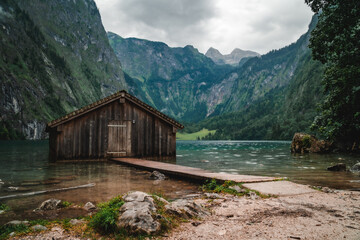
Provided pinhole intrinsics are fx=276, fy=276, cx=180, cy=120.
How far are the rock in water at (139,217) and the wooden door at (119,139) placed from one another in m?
15.1

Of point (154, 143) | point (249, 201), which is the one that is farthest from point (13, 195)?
point (154, 143)

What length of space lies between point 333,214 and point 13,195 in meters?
8.47

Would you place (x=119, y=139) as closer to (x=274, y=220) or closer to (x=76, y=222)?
(x=76, y=222)

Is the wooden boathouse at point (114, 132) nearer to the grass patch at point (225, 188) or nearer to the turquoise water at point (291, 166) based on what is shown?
the turquoise water at point (291, 166)

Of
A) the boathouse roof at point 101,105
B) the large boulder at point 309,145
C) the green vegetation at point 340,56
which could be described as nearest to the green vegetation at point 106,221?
the boathouse roof at point 101,105

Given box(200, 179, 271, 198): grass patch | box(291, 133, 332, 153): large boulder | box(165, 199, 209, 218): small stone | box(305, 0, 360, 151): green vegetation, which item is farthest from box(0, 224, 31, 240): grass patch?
box(291, 133, 332, 153): large boulder

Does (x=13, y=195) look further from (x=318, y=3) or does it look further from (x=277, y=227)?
(x=318, y=3)

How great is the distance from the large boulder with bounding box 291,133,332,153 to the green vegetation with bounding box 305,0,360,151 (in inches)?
538

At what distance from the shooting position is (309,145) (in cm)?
3453

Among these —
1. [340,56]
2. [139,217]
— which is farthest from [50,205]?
[340,56]

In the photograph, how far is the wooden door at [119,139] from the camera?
19859mm

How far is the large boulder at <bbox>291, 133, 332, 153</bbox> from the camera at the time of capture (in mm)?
33469

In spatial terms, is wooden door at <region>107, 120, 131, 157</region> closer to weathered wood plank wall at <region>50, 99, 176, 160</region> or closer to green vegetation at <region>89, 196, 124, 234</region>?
weathered wood plank wall at <region>50, 99, 176, 160</region>

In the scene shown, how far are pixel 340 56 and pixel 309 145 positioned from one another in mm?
→ 19084
